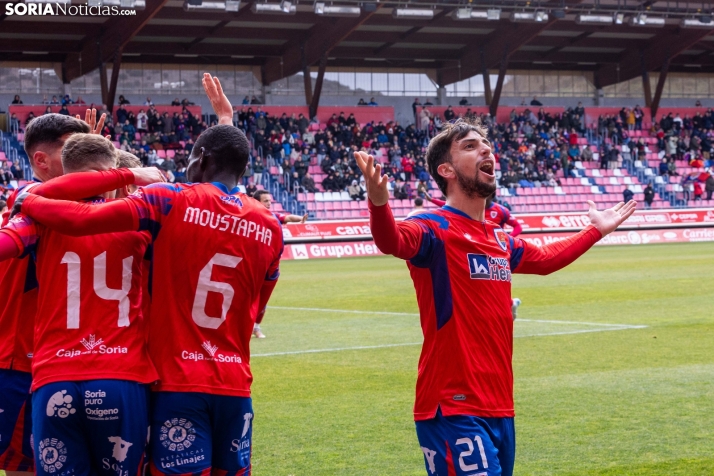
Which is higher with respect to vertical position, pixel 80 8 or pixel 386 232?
pixel 80 8

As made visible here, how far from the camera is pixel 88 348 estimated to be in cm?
365

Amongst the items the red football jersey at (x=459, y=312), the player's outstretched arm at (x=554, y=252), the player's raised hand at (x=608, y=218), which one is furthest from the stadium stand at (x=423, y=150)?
the red football jersey at (x=459, y=312)

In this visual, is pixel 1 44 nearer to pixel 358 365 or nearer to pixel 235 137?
pixel 358 365

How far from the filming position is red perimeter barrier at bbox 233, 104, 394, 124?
44125 mm

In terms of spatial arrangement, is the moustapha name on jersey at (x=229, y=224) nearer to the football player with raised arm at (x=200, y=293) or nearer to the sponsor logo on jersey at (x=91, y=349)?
the football player with raised arm at (x=200, y=293)

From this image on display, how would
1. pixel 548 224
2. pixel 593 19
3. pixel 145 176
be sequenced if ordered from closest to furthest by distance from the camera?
pixel 145 176 → pixel 548 224 → pixel 593 19

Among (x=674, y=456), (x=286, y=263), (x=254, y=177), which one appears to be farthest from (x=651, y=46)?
(x=674, y=456)

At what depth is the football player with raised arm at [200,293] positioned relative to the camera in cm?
365

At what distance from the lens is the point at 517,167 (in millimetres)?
42750

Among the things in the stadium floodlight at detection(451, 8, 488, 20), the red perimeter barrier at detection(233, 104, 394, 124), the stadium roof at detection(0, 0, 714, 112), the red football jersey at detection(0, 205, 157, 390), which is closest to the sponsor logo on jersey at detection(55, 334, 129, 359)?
the red football jersey at detection(0, 205, 157, 390)

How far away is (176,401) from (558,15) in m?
39.1

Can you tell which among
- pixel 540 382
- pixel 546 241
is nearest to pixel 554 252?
pixel 540 382

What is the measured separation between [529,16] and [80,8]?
1803 cm

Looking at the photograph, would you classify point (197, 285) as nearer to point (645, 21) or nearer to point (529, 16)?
point (529, 16)
